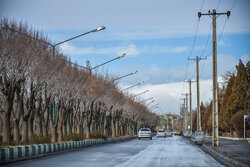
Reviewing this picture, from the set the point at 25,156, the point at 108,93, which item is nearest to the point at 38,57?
the point at 25,156

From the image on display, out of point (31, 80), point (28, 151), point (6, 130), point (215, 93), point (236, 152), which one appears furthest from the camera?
point (215, 93)

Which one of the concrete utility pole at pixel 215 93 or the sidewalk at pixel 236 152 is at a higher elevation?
the concrete utility pole at pixel 215 93

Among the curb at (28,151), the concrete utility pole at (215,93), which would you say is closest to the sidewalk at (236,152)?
the concrete utility pole at (215,93)

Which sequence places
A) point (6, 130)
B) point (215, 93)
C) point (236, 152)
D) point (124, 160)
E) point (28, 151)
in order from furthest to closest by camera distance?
point (215, 93) < point (6, 130) < point (236, 152) < point (28, 151) < point (124, 160)

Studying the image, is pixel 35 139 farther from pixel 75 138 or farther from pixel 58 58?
pixel 75 138

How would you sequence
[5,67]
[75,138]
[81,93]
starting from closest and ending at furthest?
[5,67], [75,138], [81,93]

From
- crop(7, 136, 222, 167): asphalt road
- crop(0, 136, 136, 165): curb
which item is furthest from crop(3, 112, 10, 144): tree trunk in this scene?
crop(7, 136, 222, 167): asphalt road

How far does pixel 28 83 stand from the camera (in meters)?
36.3

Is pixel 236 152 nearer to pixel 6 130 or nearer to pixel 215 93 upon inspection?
pixel 215 93

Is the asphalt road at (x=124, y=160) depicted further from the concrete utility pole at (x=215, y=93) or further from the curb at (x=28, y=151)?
the concrete utility pole at (x=215, y=93)

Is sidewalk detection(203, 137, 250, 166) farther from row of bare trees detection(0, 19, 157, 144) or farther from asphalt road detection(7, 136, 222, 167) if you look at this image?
row of bare trees detection(0, 19, 157, 144)

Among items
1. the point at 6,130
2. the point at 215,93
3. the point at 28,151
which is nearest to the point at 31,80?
the point at 6,130

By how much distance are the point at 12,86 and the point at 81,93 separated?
18608mm

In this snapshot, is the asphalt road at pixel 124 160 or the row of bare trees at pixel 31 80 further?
the row of bare trees at pixel 31 80
